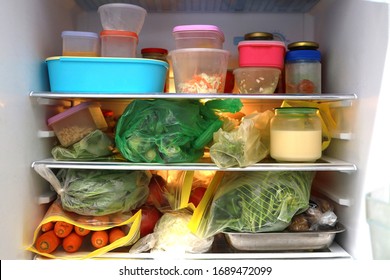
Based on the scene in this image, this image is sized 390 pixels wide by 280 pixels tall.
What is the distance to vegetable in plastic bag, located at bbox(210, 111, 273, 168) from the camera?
3.77ft

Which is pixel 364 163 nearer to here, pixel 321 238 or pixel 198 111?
pixel 321 238

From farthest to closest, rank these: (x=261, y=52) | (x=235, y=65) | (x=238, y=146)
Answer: (x=235, y=65) < (x=261, y=52) < (x=238, y=146)

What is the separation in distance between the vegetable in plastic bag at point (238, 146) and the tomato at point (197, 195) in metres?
0.27

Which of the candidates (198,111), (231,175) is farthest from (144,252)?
(198,111)

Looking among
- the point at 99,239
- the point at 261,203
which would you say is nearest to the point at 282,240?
the point at 261,203

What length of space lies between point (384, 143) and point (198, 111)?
0.62 meters

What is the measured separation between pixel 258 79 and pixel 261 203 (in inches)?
17.8

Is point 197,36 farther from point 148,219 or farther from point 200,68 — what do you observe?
point 148,219

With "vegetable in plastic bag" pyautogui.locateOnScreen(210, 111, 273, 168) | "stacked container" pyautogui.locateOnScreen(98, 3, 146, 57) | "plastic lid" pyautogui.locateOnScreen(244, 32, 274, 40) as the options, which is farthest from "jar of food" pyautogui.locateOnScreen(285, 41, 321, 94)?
"stacked container" pyautogui.locateOnScreen(98, 3, 146, 57)

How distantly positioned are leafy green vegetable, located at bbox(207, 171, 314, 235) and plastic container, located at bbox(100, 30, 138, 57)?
0.63 m

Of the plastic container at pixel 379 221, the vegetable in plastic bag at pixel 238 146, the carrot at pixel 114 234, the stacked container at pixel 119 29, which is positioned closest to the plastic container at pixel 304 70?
the vegetable in plastic bag at pixel 238 146

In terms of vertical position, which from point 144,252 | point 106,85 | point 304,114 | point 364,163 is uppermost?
point 106,85

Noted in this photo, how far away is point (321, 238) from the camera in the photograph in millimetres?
1188

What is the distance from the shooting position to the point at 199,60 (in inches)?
48.5
